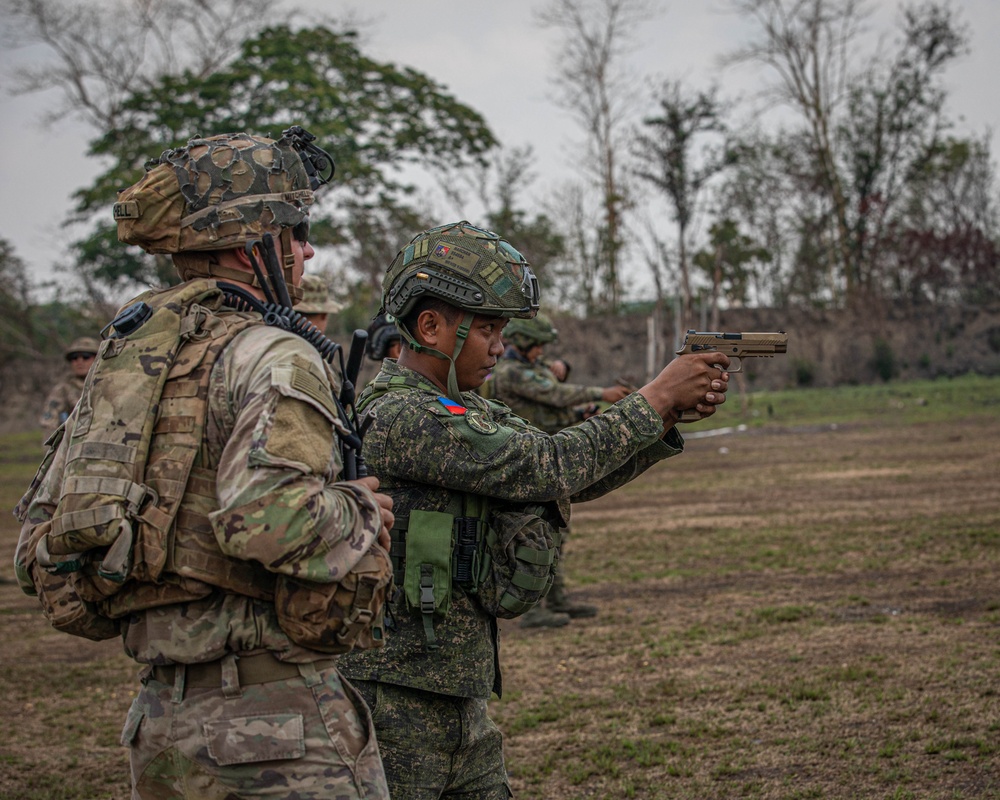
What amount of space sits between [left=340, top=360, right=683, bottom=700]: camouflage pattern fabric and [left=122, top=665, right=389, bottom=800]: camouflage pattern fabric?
2.20 ft

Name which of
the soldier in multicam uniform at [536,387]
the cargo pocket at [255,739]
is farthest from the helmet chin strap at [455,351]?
the soldier in multicam uniform at [536,387]

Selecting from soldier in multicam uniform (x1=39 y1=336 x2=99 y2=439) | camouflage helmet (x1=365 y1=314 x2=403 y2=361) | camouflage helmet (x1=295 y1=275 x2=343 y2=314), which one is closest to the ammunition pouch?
camouflage helmet (x1=365 y1=314 x2=403 y2=361)

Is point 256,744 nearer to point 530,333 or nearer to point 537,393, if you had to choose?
point 537,393

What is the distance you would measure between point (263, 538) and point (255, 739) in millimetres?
464

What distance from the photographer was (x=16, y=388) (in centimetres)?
3906

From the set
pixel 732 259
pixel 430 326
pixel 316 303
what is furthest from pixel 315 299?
pixel 732 259

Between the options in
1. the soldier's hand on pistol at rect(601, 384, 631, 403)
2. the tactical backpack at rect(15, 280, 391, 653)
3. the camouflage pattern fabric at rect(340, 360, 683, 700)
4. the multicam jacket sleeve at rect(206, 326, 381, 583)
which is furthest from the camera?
the soldier's hand on pistol at rect(601, 384, 631, 403)

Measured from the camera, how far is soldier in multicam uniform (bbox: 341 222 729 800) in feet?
10.2

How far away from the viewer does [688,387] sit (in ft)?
10.6

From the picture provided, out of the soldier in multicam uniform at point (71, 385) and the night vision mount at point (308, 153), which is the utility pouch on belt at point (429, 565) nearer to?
the night vision mount at point (308, 153)

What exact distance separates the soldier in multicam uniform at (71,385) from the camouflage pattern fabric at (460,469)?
918 cm

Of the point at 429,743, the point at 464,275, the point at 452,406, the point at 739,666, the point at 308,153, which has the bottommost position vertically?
the point at 739,666

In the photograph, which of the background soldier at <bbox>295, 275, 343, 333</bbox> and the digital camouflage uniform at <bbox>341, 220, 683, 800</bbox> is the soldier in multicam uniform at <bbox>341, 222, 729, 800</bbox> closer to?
the digital camouflage uniform at <bbox>341, 220, 683, 800</bbox>

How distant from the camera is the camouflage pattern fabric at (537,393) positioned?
945cm
